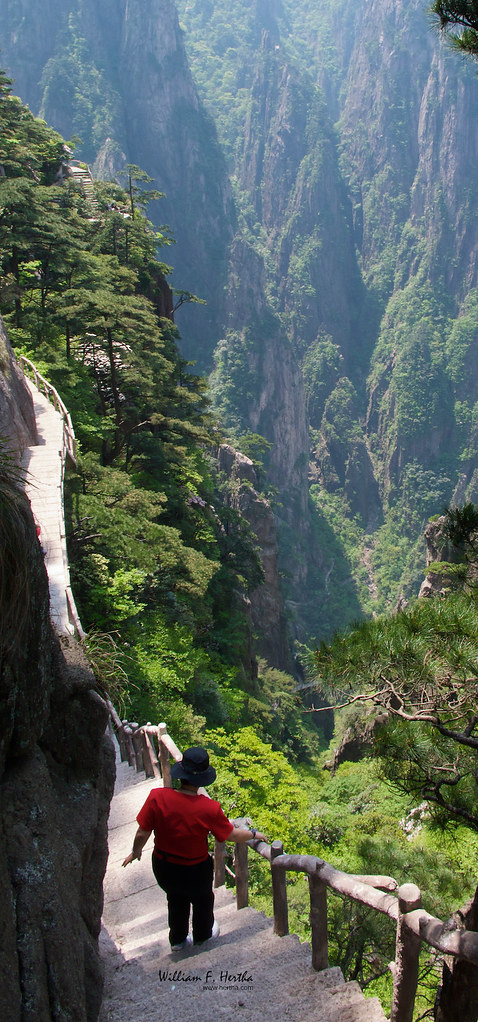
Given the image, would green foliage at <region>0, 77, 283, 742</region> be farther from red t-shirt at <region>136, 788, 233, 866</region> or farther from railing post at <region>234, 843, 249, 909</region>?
railing post at <region>234, 843, 249, 909</region>

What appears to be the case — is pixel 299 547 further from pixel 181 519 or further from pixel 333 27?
pixel 333 27

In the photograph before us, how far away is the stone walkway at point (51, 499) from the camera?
22.8 ft

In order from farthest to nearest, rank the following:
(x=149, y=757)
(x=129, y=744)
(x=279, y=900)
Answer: (x=129, y=744)
(x=149, y=757)
(x=279, y=900)

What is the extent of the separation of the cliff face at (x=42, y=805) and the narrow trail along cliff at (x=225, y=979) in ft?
1.00

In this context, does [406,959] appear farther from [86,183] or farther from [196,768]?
[86,183]

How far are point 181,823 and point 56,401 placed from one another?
37.0ft

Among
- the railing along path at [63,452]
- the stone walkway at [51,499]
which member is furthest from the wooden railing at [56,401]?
the stone walkway at [51,499]

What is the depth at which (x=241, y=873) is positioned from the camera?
4137mm

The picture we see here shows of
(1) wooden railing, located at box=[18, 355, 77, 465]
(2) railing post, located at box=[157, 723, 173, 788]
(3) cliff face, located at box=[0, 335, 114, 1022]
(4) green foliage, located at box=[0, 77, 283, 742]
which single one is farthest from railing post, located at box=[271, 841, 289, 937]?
(1) wooden railing, located at box=[18, 355, 77, 465]

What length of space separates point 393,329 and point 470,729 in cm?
11615

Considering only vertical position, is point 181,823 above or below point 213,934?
above

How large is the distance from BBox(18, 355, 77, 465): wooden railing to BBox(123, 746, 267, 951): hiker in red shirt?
8.44 m

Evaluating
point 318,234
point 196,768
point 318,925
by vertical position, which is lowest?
point 318,925

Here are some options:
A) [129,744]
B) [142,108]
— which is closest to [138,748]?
[129,744]
